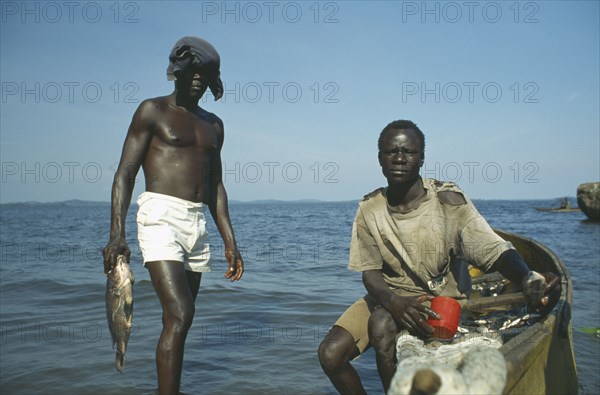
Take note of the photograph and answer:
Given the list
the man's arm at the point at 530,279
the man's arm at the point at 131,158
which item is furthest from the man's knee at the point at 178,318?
the man's arm at the point at 530,279

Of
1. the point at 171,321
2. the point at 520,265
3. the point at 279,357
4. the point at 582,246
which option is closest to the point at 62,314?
the point at 279,357

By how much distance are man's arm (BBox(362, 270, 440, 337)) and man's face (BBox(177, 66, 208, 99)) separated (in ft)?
5.79

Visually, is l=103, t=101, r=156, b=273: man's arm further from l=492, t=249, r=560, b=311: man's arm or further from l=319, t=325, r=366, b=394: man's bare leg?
l=492, t=249, r=560, b=311: man's arm

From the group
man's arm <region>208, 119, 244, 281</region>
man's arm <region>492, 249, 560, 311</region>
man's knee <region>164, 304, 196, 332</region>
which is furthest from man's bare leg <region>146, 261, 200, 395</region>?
man's arm <region>492, 249, 560, 311</region>

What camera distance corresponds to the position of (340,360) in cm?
281

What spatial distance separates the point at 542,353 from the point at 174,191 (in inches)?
88.9

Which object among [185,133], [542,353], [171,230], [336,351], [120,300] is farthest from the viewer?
[185,133]

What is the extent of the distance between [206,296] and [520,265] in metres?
5.61

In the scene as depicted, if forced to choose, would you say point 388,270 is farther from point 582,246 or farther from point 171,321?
point 582,246

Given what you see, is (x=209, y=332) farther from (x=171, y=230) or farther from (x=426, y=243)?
(x=426, y=243)

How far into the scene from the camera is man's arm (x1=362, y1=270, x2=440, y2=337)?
254 centimetres

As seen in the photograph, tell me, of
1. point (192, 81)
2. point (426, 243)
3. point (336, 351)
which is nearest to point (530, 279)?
point (426, 243)

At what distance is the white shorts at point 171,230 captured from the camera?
2.87m

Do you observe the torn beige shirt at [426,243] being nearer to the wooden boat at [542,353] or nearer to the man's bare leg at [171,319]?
the wooden boat at [542,353]
